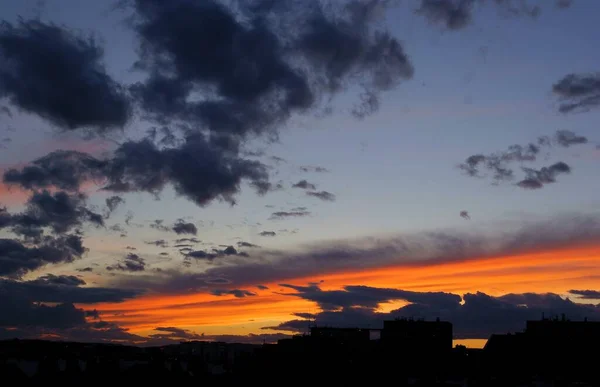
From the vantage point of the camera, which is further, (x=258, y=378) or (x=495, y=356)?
(x=495, y=356)

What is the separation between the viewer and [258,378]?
454 ft

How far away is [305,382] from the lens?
13562 centimetres

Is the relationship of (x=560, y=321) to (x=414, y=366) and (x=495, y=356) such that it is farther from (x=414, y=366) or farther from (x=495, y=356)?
(x=414, y=366)

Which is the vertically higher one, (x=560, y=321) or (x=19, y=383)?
(x=560, y=321)

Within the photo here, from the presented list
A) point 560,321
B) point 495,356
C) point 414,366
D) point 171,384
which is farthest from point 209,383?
point 560,321

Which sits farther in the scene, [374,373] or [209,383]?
[374,373]

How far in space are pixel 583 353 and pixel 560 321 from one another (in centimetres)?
2668

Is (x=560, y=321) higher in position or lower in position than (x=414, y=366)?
higher

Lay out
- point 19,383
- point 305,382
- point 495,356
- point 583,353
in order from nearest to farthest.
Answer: point 19,383 < point 305,382 < point 583,353 < point 495,356

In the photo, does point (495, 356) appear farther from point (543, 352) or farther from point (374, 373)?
point (374, 373)

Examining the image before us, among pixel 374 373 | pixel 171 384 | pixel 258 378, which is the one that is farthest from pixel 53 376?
pixel 374 373

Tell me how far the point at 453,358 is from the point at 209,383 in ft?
287

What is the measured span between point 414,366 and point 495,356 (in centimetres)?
2142

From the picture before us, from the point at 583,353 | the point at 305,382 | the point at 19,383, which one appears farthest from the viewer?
the point at 583,353
